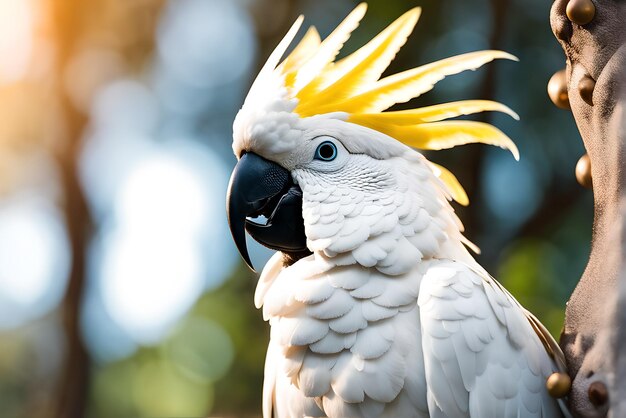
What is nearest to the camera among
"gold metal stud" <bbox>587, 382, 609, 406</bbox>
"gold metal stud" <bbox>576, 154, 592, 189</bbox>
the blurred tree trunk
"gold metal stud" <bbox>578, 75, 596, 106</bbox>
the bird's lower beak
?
"gold metal stud" <bbox>587, 382, 609, 406</bbox>

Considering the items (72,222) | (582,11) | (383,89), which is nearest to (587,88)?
(582,11)

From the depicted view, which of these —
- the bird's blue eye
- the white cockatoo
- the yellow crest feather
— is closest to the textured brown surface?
the white cockatoo

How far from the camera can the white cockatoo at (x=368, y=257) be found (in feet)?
4.14

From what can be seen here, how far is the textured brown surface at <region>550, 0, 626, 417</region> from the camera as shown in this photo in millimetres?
1130

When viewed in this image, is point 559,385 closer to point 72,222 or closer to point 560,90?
point 560,90

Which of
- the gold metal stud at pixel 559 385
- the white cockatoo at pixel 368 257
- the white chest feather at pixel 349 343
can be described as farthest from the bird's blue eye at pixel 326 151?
the gold metal stud at pixel 559 385

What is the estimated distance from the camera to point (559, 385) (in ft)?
3.93

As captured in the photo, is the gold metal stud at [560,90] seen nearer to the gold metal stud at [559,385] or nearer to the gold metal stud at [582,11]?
the gold metal stud at [582,11]

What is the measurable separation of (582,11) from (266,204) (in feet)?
2.49

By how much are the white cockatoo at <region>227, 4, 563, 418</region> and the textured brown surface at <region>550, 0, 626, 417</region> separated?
13 cm

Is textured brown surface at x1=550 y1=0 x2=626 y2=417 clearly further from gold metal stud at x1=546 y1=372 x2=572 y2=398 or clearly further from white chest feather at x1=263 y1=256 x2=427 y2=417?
white chest feather at x1=263 y1=256 x2=427 y2=417

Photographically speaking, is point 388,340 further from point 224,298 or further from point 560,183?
point 224,298

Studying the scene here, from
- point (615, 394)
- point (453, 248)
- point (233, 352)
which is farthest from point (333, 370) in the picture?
point (233, 352)

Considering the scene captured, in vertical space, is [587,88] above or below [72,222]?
above
